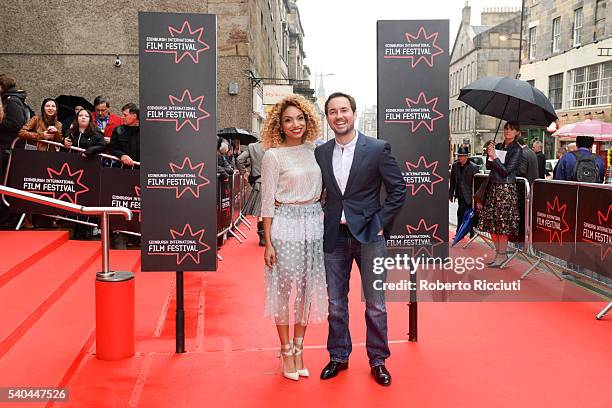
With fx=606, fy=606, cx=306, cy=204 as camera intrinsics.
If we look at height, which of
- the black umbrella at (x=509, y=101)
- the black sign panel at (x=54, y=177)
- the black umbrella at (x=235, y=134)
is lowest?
the black sign panel at (x=54, y=177)

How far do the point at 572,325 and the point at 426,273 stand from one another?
2502 mm

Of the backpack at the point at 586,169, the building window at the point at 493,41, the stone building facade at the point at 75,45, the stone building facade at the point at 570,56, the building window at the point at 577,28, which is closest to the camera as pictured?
the backpack at the point at 586,169

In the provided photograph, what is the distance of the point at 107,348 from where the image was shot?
478 cm

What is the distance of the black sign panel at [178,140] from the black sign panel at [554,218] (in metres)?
4.72

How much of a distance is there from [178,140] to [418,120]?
1.99 meters

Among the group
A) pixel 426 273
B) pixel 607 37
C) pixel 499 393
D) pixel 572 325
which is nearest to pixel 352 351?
pixel 499 393

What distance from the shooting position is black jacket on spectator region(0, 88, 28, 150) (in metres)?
8.23

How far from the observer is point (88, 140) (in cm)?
898

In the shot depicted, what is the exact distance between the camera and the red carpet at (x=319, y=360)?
13.6 feet

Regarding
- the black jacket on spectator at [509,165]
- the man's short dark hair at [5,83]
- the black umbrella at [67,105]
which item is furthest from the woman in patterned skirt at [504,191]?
the black umbrella at [67,105]

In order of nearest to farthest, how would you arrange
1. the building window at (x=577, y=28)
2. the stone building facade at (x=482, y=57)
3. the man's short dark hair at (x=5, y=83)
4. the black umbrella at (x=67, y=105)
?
1. the man's short dark hair at (x=5, y=83)
2. the black umbrella at (x=67, y=105)
3. the building window at (x=577, y=28)
4. the stone building facade at (x=482, y=57)

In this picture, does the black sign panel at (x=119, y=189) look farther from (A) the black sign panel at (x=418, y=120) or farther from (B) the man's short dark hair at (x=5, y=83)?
(A) the black sign panel at (x=418, y=120)

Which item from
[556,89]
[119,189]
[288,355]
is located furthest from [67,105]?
[556,89]

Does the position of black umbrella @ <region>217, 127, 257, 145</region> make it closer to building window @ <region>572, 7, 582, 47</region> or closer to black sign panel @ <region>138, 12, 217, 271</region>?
black sign panel @ <region>138, 12, 217, 271</region>
